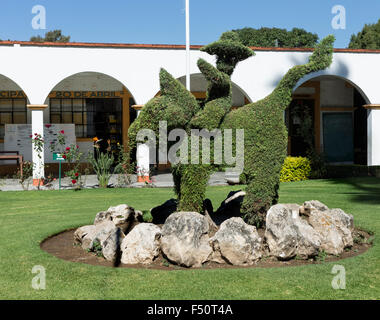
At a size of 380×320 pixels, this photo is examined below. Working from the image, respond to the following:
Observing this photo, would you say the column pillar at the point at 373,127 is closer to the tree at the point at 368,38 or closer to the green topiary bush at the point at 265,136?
the green topiary bush at the point at 265,136

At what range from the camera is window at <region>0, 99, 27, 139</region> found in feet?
55.6

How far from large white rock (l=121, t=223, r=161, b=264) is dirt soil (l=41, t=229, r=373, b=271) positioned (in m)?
0.09

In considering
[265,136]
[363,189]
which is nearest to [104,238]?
[265,136]

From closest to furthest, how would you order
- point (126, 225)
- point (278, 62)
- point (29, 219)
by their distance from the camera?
1. point (126, 225)
2. point (29, 219)
3. point (278, 62)

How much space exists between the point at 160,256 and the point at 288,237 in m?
1.50

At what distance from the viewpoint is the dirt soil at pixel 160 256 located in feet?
16.7

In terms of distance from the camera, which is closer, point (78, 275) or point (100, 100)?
point (78, 275)

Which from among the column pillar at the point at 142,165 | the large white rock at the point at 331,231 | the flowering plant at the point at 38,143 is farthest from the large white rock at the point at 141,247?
the flowering plant at the point at 38,143

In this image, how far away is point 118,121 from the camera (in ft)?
58.4
